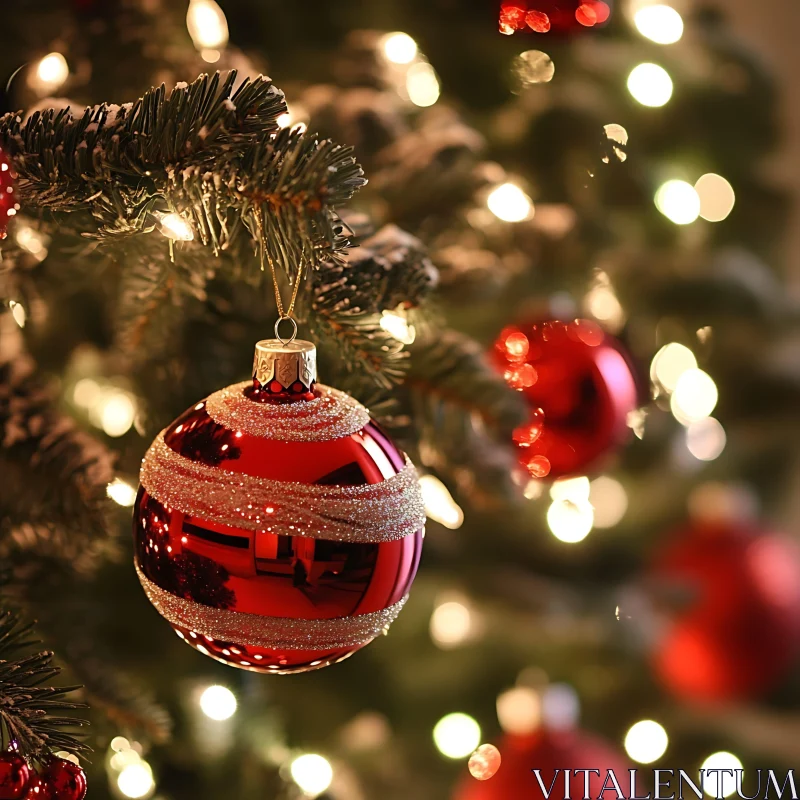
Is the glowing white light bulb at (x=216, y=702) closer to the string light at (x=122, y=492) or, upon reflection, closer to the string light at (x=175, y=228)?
the string light at (x=122, y=492)

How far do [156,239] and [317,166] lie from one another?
191mm

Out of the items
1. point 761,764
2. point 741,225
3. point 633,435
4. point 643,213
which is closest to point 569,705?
point 633,435

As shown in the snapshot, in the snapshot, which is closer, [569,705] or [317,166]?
[317,166]

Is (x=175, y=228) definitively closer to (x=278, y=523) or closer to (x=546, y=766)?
(x=278, y=523)

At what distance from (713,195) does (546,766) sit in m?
0.75

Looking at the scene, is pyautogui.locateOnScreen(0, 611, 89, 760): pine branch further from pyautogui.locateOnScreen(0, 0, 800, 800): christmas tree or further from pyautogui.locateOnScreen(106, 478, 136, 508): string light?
pyautogui.locateOnScreen(106, 478, 136, 508): string light

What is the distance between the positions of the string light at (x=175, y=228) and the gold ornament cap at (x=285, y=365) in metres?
0.07

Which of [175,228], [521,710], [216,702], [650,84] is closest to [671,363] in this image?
[650,84]

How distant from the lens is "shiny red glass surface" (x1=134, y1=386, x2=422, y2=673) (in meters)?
0.40

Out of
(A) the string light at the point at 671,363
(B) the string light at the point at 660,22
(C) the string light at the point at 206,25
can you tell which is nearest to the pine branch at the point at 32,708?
(C) the string light at the point at 206,25

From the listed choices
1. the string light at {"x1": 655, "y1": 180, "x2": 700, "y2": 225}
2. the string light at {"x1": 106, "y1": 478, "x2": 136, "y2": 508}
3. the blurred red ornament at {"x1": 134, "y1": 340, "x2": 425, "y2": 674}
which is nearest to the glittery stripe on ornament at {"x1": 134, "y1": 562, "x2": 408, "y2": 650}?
the blurred red ornament at {"x1": 134, "y1": 340, "x2": 425, "y2": 674}

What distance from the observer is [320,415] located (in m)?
0.43

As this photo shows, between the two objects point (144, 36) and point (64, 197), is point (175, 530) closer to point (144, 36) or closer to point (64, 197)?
point (64, 197)

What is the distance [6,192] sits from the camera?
376 mm
